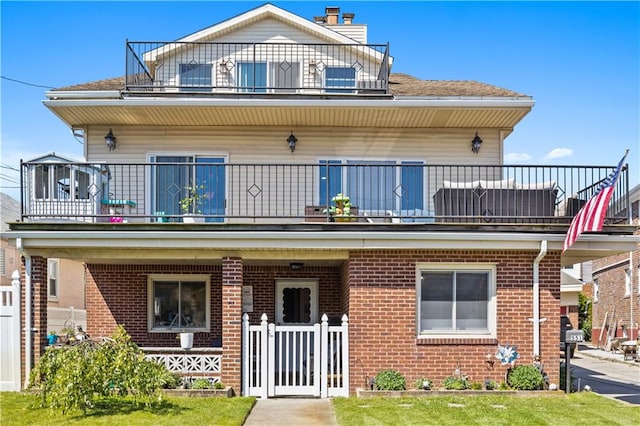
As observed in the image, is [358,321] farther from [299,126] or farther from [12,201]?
[12,201]

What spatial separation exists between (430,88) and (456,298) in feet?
18.1

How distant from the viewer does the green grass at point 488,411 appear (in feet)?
33.6

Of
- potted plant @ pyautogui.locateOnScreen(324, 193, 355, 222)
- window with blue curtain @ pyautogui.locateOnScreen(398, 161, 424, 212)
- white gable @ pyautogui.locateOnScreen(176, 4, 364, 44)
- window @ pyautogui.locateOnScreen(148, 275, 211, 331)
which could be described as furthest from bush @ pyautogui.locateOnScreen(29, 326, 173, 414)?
white gable @ pyautogui.locateOnScreen(176, 4, 364, 44)

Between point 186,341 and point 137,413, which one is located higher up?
point 186,341

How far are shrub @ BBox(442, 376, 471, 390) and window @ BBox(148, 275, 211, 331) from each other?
6.14m

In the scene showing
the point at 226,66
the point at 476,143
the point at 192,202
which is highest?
the point at 226,66

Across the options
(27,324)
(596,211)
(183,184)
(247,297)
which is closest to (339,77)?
(183,184)

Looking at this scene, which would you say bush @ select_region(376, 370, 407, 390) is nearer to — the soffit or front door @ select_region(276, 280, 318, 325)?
front door @ select_region(276, 280, 318, 325)

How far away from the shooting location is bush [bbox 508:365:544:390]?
1264cm

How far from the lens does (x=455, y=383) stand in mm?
12695

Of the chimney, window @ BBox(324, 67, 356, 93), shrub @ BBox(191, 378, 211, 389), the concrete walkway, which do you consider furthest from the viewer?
the chimney

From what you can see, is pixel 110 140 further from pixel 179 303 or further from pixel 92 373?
pixel 92 373

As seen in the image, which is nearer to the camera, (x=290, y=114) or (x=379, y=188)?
(x=290, y=114)

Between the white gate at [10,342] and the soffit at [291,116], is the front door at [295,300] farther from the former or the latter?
the white gate at [10,342]
